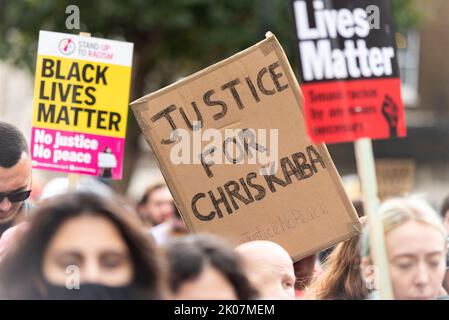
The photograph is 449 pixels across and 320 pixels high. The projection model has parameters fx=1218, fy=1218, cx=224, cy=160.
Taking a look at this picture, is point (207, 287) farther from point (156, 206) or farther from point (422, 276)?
point (156, 206)

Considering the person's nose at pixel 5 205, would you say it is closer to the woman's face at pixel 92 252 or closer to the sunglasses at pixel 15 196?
the sunglasses at pixel 15 196

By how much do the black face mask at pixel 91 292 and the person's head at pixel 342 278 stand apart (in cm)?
140

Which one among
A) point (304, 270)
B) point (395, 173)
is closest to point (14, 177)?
point (304, 270)

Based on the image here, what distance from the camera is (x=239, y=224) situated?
4320mm

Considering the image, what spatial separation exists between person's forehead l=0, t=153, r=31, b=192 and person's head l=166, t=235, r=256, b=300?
1574mm

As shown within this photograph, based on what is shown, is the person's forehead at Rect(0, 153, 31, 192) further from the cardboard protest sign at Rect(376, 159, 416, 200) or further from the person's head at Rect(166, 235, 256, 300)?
the cardboard protest sign at Rect(376, 159, 416, 200)

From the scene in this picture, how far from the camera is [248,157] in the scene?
4.31 m

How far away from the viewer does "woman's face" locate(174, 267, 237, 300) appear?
9.62ft

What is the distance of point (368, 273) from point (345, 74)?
0.70 m

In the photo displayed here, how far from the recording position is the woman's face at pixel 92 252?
279cm

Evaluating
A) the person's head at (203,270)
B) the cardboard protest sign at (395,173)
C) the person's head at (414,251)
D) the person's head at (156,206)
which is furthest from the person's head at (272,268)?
the cardboard protest sign at (395,173)

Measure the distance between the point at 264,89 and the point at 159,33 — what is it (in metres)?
12.8

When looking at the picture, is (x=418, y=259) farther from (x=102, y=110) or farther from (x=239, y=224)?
(x=102, y=110)
